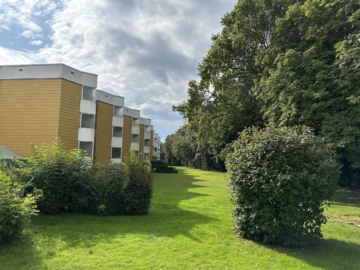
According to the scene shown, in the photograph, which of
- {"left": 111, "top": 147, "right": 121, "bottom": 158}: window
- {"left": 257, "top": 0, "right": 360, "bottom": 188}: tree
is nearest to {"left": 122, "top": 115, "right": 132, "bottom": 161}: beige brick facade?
{"left": 111, "top": 147, "right": 121, "bottom": 158}: window

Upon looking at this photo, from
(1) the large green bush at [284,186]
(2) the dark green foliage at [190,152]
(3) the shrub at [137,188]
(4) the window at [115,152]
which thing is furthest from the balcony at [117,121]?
(1) the large green bush at [284,186]

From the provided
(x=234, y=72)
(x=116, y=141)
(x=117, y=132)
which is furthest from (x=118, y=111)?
(x=234, y=72)

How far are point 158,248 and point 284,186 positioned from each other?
3.32 metres

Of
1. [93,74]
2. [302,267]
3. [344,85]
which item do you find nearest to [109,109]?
[93,74]

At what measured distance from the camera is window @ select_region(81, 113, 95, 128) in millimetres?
22561

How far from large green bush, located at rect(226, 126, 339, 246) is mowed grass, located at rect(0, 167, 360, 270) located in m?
0.42

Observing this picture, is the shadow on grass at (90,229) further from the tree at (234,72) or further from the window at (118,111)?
the window at (118,111)

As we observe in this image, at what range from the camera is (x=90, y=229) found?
735cm

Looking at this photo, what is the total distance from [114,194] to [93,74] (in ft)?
51.0

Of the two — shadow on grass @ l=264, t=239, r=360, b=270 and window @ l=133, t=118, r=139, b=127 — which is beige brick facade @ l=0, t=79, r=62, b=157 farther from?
window @ l=133, t=118, r=139, b=127

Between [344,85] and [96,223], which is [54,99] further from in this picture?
[344,85]

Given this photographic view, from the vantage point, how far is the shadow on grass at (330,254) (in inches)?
206

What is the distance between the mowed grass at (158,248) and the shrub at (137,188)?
710 millimetres

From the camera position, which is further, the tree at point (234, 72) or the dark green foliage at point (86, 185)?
the tree at point (234, 72)
